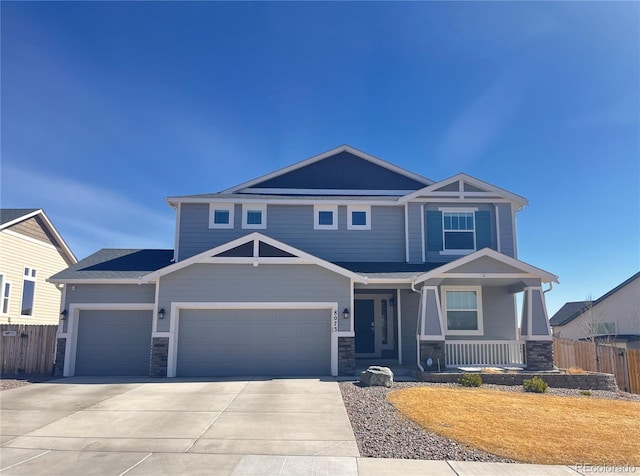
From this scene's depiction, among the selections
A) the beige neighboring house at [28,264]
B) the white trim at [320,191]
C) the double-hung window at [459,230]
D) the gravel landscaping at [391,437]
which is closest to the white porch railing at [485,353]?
the double-hung window at [459,230]

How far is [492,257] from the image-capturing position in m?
14.0

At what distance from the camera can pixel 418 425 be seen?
26.1 feet

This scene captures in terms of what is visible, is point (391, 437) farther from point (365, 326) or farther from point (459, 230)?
point (459, 230)

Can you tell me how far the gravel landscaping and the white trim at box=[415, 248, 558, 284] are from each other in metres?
4.49

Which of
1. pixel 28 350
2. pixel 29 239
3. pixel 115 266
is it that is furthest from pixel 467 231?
pixel 29 239

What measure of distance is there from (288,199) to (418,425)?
1057 centimetres

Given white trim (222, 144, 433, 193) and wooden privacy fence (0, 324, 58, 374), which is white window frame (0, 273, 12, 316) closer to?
wooden privacy fence (0, 324, 58, 374)

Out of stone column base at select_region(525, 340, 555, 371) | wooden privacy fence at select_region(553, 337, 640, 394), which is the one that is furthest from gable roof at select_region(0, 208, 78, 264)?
wooden privacy fence at select_region(553, 337, 640, 394)

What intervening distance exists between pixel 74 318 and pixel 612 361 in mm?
17025

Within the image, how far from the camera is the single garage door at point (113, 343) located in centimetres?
1439

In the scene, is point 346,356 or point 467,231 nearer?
point 346,356

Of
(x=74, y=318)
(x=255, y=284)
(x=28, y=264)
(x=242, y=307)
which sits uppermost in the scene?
(x=28, y=264)

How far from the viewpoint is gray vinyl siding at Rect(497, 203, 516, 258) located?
16797 mm

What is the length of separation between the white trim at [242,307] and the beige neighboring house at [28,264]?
6.19 metres
